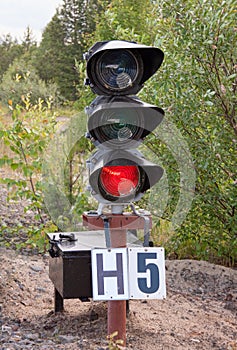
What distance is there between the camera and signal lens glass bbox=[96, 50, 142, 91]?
4.20m

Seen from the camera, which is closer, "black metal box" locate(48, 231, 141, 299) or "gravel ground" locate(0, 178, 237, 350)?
"black metal box" locate(48, 231, 141, 299)

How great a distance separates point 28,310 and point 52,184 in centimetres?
237

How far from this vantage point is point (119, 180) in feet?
13.9

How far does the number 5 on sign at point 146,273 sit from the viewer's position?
4121mm

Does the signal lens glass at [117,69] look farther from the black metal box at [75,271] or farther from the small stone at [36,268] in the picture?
the small stone at [36,268]

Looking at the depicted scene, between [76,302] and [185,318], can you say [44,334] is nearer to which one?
[76,302]

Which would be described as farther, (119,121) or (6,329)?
(6,329)

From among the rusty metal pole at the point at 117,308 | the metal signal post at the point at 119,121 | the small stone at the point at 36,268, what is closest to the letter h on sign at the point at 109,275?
the metal signal post at the point at 119,121

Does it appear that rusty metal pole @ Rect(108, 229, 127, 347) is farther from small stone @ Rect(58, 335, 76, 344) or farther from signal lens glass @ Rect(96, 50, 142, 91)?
signal lens glass @ Rect(96, 50, 142, 91)

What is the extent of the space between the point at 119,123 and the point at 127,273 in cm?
87

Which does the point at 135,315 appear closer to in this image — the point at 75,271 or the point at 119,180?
the point at 75,271

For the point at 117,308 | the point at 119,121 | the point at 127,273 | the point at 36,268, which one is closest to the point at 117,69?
the point at 119,121

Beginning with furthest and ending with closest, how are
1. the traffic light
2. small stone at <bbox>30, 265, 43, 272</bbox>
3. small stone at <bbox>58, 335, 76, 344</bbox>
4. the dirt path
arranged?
1. small stone at <bbox>30, 265, 43, 272</bbox>
2. the dirt path
3. small stone at <bbox>58, 335, 76, 344</bbox>
4. the traffic light

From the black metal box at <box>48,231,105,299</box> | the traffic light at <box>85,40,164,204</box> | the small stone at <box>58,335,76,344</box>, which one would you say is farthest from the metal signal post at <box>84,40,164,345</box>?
the small stone at <box>58,335,76,344</box>
